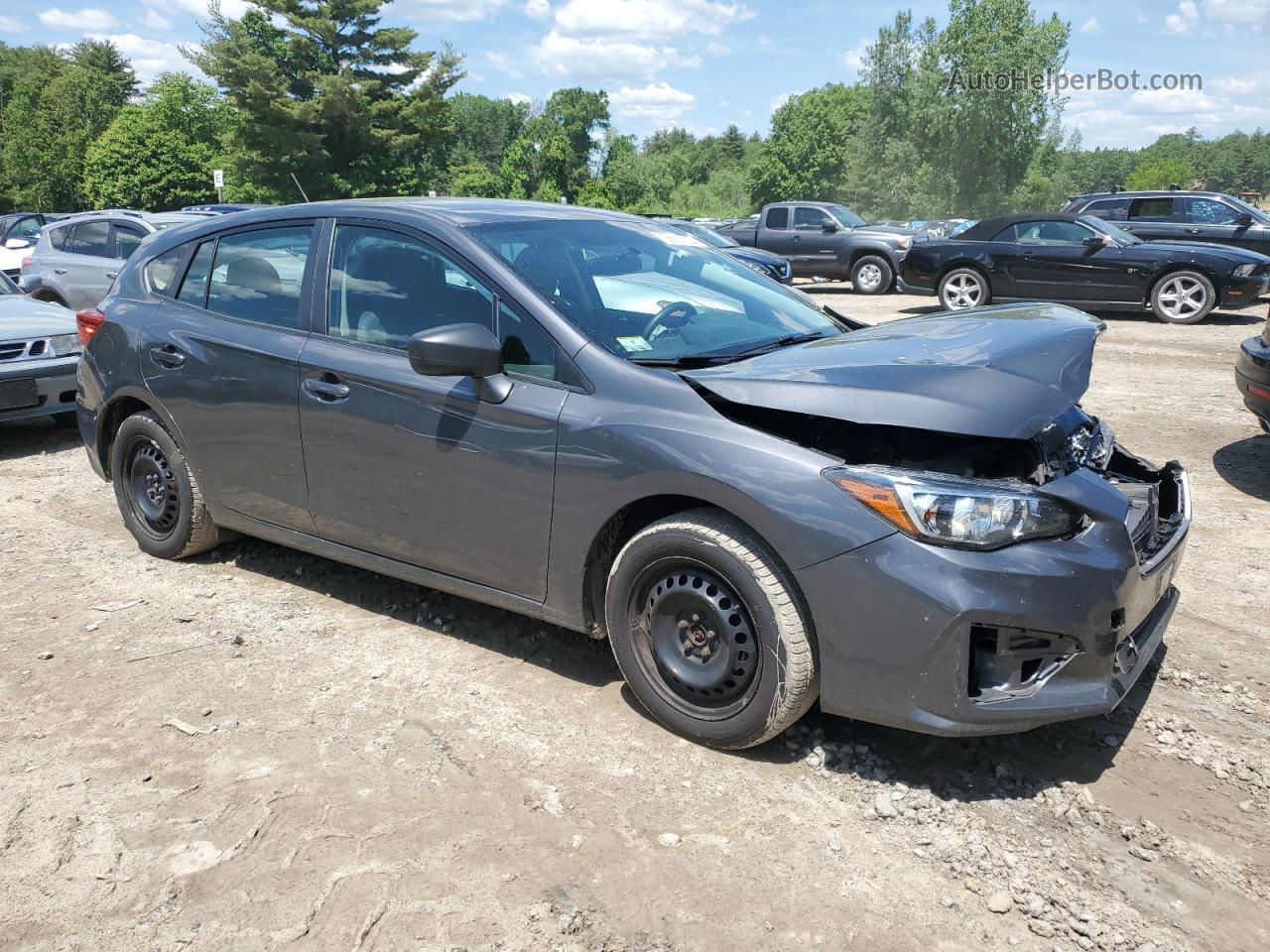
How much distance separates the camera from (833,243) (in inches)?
786

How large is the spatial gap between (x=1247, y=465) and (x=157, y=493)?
670cm

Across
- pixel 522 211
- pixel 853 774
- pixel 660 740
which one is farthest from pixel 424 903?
pixel 522 211

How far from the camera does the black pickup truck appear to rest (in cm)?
1942

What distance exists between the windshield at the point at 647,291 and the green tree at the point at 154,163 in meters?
54.3

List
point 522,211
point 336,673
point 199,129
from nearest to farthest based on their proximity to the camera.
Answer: point 336,673
point 522,211
point 199,129

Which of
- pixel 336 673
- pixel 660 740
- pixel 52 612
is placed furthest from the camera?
pixel 52 612

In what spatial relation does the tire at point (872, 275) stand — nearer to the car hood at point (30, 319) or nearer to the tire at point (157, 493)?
the car hood at point (30, 319)

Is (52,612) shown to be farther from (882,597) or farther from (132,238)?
(132,238)

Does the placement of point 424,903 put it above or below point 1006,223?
below

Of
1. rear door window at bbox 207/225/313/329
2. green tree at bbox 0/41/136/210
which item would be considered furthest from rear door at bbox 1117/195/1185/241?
green tree at bbox 0/41/136/210

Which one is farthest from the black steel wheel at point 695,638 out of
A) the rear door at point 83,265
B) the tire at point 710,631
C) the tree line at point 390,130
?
the tree line at point 390,130

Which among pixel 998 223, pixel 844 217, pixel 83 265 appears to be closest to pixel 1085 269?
pixel 998 223

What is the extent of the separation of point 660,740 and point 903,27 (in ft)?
283

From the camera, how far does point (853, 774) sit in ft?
10.2
